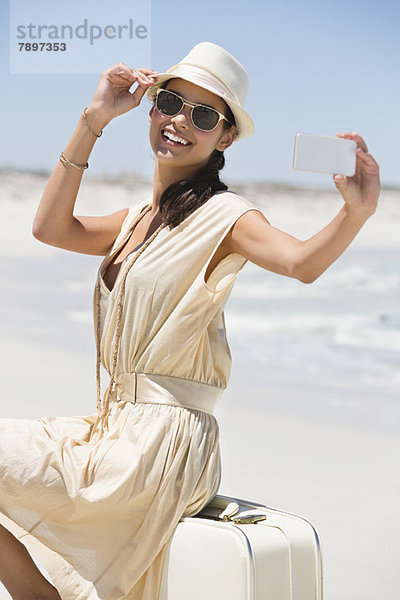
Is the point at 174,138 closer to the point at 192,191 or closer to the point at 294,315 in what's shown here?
the point at 192,191

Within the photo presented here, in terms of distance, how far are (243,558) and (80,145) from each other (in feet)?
3.51

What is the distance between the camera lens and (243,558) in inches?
81.0

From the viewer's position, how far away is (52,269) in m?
12.5

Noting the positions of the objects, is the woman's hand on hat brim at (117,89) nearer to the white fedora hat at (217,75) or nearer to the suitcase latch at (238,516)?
the white fedora hat at (217,75)

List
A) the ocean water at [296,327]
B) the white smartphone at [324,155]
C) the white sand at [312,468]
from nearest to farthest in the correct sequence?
the white smartphone at [324,155] → the white sand at [312,468] → the ocean water at [296,327]

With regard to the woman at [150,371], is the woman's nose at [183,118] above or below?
above

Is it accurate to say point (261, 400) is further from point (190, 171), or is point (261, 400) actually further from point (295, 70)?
point (295, 70)

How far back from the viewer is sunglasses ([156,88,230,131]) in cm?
237

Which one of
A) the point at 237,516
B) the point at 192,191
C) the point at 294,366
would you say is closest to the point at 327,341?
the point at 294,366

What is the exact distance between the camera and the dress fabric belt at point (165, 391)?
2301mm

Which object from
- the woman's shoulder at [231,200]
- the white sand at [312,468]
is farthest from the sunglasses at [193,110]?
the white sand at [312,468]

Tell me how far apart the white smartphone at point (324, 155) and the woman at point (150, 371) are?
0.23 m

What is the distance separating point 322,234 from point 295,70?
13738mm

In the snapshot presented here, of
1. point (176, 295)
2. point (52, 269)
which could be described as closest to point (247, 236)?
point (176, 295)
